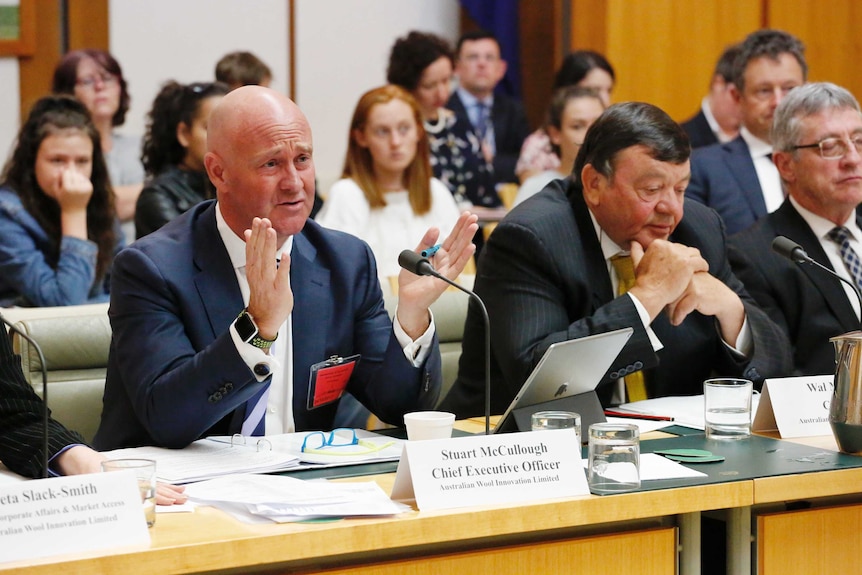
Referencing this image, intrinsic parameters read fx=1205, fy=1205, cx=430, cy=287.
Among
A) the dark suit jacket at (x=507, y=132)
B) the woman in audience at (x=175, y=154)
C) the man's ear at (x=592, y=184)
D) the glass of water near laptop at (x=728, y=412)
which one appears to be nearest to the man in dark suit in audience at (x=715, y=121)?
the dark suit jacket at (x=507, y=132)

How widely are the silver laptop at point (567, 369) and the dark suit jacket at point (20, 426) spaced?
0.76 metres

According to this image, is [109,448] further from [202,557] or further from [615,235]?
[615,235]

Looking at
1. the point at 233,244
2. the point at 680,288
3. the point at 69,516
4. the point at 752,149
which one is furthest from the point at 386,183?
the point at 69,516

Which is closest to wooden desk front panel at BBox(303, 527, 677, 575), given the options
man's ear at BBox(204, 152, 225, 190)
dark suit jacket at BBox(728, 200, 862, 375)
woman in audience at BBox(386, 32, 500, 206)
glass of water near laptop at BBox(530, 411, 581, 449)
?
glass of water near laptop at BBox(530, 411, 581, 449)

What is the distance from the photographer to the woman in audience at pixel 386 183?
480cm

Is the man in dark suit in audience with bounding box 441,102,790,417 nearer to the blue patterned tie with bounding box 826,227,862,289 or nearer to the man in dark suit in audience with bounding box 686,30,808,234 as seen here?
the blue patterned tie with bounding box 826,227,862,289

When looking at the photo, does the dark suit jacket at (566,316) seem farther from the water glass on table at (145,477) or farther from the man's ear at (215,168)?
the water glass on table at (145,477)

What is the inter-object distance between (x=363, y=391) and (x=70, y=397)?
2.29 feet

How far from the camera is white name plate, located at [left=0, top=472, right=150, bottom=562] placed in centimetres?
149

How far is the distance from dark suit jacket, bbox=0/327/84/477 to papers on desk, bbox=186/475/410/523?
0.27 metres

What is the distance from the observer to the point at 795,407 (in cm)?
231

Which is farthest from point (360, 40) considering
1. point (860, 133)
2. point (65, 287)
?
point (860, 133)

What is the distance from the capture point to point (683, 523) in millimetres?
1916

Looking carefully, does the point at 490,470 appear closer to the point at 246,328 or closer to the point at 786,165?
the point at 246,328
